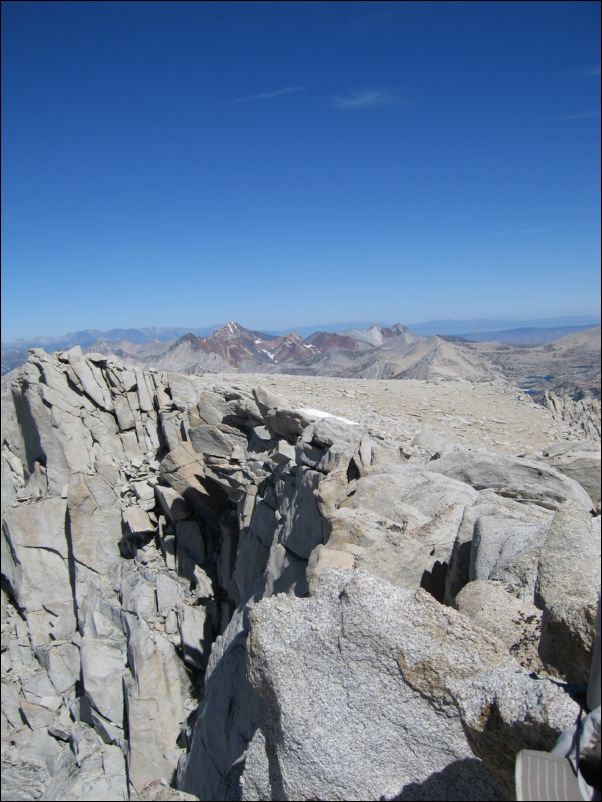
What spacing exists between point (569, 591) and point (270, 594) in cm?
1029

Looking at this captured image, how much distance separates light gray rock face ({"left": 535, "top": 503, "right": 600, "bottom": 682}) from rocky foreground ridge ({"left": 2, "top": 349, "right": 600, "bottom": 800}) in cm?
3

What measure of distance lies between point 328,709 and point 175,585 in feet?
68.2

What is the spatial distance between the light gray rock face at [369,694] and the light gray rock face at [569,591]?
0.77m

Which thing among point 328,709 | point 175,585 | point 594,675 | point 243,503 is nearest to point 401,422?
point 243,503

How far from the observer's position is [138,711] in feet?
75.8

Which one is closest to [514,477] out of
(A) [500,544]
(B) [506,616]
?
(A) [500,544]

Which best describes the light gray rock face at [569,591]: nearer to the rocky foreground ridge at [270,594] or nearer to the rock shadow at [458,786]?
the rocky foreground ridge at [270,594]

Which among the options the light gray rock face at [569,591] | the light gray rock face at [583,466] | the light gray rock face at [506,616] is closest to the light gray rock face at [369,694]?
the light gray rock face at [569,591]

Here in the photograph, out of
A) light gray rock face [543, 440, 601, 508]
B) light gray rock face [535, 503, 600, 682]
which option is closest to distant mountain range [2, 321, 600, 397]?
light gray rock face [543, 440, 601, 508]

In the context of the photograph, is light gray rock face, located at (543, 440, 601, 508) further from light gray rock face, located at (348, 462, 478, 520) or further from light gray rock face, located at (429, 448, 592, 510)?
light gray rock face, located at (348, 462, 478, 520)

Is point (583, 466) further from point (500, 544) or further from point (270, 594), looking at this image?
point (270, 594)

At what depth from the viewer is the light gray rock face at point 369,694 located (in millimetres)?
6941

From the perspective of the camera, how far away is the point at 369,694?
7480mm

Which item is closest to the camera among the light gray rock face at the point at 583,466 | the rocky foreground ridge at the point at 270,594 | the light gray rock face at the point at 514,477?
the rocky foreground ridge at the point at 270,594
